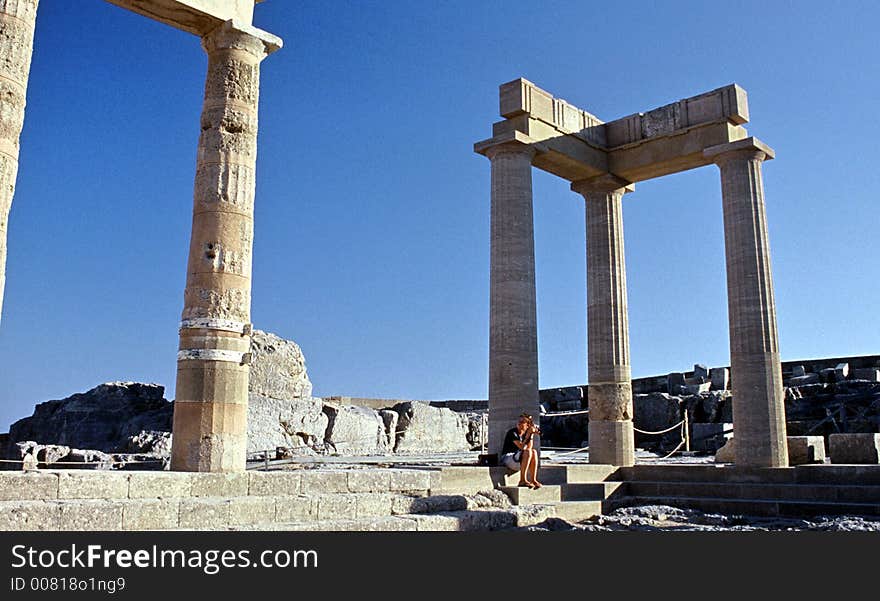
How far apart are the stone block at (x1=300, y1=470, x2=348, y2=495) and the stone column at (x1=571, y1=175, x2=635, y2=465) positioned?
8.19 m

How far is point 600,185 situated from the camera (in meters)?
18.4

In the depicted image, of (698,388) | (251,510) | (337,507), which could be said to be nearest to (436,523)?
(337,507)

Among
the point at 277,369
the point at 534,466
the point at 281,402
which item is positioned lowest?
the point at 534,466

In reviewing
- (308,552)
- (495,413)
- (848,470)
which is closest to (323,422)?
(495,413)

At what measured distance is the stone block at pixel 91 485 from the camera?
826cm

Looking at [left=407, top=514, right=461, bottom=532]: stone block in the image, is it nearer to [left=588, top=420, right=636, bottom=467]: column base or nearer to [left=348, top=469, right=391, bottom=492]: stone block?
[left=348, top=469, right=391, bottom=492]: stone block

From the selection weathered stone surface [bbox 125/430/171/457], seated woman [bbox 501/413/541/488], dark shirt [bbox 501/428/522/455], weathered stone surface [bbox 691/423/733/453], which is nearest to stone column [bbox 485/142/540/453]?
dark shirt [bbox 501/428/522/455]

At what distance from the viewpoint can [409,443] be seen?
23.5 m

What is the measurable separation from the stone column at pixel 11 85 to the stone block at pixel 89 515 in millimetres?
2603

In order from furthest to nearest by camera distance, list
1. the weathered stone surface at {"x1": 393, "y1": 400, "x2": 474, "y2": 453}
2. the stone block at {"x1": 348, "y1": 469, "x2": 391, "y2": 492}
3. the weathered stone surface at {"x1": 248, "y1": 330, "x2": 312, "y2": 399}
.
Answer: the weathered stone surface at {"x1": 393, "y1": 400, "x2": 474, "y2": 453} → the weathered stone surface at {"x1": 248, "y1": 330, "x2": 312, "y2": 399} → the stone block at {"x1": 348, "y1": 469, "x2": 391, "y2": 492}

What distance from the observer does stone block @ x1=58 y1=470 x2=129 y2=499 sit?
826 cm

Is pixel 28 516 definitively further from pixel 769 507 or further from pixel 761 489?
pixel 761 489

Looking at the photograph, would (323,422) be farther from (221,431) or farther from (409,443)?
(221,431)

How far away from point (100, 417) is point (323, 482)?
43.4 feet
